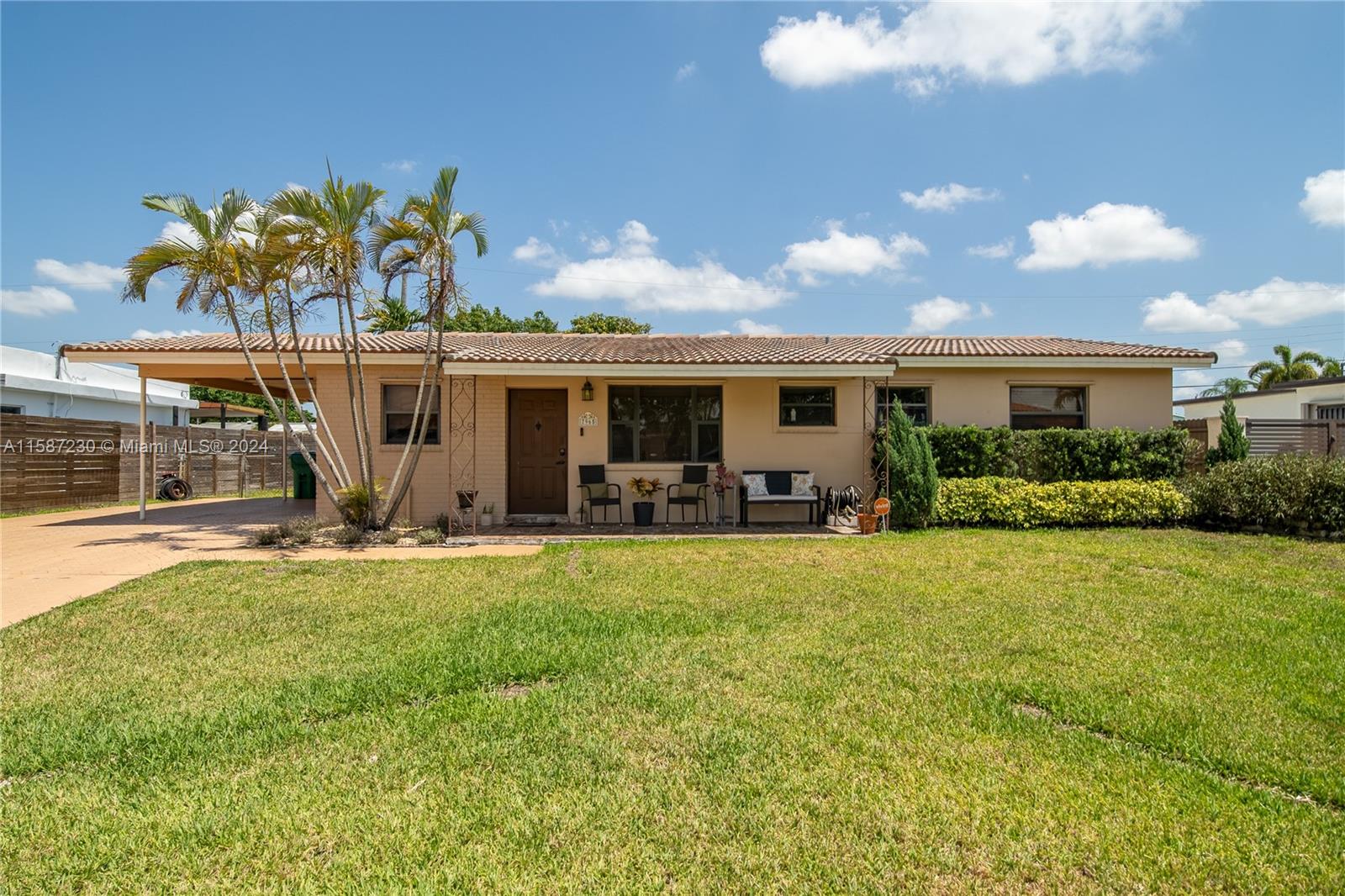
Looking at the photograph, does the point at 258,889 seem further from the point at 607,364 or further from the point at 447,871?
the point at 607,364

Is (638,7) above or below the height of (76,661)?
above

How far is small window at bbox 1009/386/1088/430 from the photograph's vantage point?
13.3 meters

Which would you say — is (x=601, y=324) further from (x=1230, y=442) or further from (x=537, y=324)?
(x=1230, y=442)

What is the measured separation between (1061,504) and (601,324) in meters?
28.8

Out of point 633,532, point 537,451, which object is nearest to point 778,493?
point 633,532

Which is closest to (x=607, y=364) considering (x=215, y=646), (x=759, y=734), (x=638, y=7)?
(x=638, y=7)

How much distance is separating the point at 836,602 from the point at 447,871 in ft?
15.0

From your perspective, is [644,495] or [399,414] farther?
[399,414]

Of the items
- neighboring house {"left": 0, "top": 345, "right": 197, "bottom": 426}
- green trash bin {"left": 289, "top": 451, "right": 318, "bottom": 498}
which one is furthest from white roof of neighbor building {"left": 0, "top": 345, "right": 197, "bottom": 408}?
green trash bin {"left": 289, "top": 451, "right": 318, "bottom": 498}

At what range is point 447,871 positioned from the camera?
7.91 feet

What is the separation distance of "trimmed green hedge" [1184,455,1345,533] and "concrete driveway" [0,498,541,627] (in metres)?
11.1

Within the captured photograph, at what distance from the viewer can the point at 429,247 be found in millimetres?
10266

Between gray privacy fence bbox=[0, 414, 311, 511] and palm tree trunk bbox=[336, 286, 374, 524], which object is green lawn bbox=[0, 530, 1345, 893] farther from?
gray privacy fence bbox=[0, 414, 311, 511]

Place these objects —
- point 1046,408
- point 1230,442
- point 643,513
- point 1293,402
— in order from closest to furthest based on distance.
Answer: point 643,513 → point 1230,442 → point 1046,408 → point 1293,402
